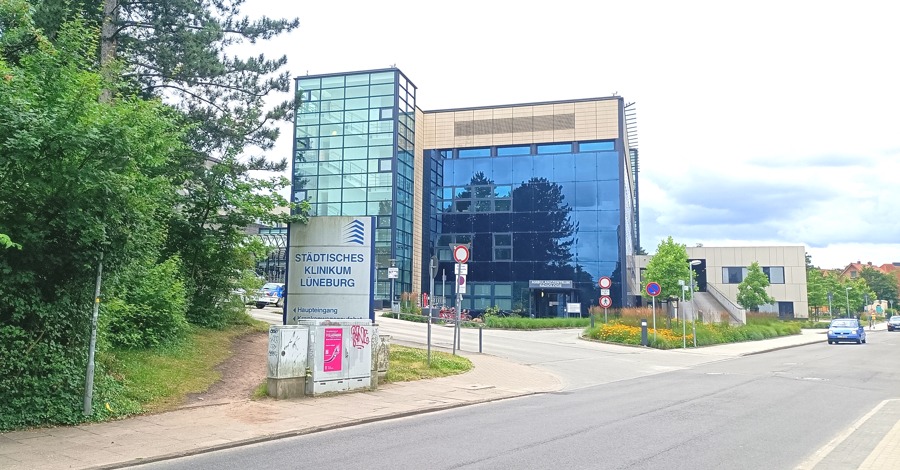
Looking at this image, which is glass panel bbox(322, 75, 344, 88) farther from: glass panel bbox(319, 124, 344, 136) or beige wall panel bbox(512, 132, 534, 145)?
beige wall panel bbox(512, 132, 534, 145)

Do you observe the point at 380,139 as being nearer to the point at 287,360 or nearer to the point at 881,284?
the point at 287,360

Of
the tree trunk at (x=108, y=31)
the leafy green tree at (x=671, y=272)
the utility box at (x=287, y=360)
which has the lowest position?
the utility box at (x=287, y=360)

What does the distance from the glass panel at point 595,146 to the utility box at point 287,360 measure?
4453 centimetres

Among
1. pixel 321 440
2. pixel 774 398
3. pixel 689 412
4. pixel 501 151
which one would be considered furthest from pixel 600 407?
pixel 501 151

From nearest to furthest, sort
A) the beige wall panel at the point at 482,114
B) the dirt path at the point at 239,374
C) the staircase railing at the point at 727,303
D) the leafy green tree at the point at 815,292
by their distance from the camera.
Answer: the dirt path at the point at 239,374 < the staircase railing at the point at 727,303 < the beige wall panel at the point at 482,114 < the leafy green tree at the point at 815,292

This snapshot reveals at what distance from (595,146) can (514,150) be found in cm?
691

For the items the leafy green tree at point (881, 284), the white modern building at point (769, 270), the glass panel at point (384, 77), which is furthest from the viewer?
the leafy green tree at point (881, 284)

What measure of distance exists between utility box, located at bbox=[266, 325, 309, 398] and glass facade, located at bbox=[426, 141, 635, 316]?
40.9m

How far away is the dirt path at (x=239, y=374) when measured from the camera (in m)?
11.4

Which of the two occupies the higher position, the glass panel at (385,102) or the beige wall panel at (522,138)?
the glass panel at (385,102)

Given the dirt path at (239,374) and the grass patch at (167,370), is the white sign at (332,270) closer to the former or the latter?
the dirt path at (239,374)

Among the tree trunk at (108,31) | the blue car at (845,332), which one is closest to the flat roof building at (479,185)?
the blue car at (845,332)

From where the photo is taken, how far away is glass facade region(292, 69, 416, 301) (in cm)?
4872

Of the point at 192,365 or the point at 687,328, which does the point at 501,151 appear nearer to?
the point at 687,328
